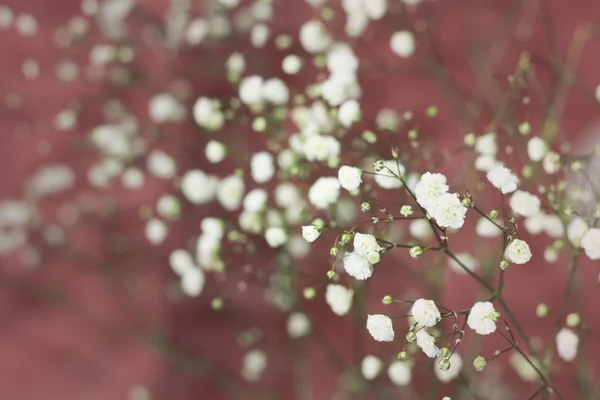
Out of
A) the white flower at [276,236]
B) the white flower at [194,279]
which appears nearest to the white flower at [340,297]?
the white flower at [276,236]

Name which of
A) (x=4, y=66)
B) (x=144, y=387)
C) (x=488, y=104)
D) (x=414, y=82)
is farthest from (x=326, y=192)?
(x=4, y=66)

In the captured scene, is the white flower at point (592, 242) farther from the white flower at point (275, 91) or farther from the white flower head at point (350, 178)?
the white flower at point (275, 91)

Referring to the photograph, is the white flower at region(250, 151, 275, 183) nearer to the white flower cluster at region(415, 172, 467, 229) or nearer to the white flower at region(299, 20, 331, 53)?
the white flower at region(299, 20, 331, 53)

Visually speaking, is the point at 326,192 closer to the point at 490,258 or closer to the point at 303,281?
the point at 490,258

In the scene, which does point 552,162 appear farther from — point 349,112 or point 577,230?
point 349,112

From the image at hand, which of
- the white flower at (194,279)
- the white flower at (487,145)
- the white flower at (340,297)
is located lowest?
the white flower at (194,279)
